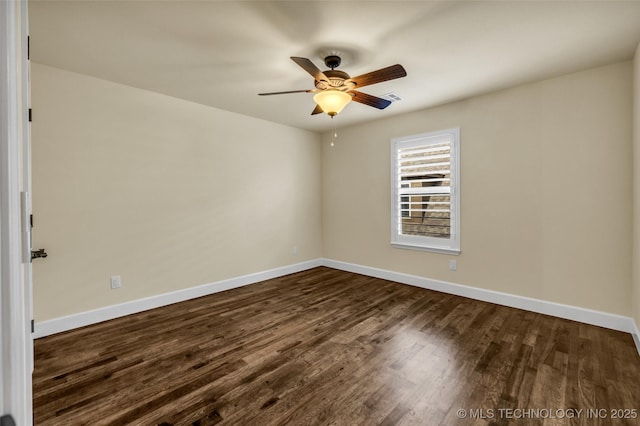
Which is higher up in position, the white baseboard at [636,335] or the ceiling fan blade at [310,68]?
the ceiling fan blade at [310,68]

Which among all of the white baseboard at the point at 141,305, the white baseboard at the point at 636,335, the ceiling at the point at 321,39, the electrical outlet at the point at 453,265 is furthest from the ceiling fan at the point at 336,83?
the white baseboard at the point at 636,335

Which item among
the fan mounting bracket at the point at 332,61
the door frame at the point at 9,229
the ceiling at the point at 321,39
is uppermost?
the ceiling at the point at 321,39

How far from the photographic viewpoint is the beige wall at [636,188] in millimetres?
2477

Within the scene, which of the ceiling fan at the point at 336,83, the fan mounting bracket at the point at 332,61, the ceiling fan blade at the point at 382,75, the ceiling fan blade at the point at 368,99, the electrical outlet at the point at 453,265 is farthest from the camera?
the electrical outlet at the point at 453,265

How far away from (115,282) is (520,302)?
4588 mm

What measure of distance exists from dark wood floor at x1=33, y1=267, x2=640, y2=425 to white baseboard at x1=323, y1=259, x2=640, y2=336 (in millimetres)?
127

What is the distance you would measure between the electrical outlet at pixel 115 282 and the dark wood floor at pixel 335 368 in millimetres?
395

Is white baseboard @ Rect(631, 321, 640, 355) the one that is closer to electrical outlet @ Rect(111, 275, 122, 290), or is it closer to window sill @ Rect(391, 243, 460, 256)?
window sill @ Rect(391, 243, 460, 256)

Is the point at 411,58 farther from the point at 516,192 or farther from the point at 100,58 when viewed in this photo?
the point at 100,58

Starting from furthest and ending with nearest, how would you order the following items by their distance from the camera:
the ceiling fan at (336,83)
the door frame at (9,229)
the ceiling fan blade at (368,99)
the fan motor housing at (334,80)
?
the ceiling fan blade at (368,99) → the fan motor housing at (334,80) → the ceiling fan at (336,83) → the door frame at (9,229)

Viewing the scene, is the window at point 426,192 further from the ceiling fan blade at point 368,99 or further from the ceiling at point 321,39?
the ceiling fan blade at point 368,99

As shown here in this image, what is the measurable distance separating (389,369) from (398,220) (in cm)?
263

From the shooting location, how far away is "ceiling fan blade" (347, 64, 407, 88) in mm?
2150

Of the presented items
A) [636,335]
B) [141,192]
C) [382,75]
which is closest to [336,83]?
[382,75]
